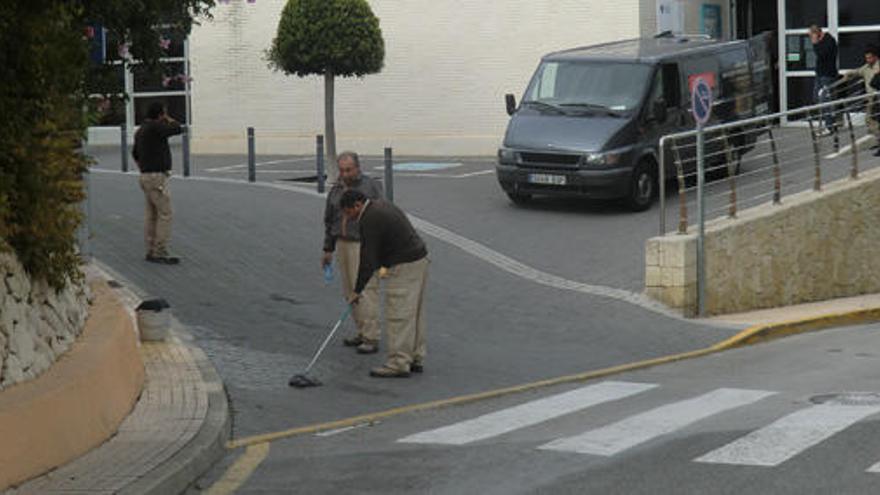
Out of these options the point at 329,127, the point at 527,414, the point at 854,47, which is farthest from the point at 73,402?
the point at 854,47

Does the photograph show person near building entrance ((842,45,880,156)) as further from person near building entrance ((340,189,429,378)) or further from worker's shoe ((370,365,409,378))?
worker's shoe ((370,365,409,378))

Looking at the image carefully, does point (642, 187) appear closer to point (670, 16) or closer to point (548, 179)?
point (548, 179)

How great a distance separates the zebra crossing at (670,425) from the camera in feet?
36.5

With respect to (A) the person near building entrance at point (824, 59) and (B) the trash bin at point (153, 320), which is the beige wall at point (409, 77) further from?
(B) the trash bin at point (153, 320)

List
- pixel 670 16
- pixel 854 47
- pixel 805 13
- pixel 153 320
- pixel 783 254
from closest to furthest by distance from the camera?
pixel 153 320 < pixel 783 254 < pixel 670 16 < pixel 854 47 < pixel 805 13

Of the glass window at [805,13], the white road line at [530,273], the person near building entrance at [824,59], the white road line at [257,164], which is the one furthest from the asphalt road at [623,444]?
the glass window at [805,13]

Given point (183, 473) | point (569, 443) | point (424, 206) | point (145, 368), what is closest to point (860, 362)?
point (569, 443)

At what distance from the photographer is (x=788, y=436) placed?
1156 cm

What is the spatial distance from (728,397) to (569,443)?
100 inches

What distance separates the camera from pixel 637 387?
47.2 ft

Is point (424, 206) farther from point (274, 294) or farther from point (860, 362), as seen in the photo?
point (860, 362)

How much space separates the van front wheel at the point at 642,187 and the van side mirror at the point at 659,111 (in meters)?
0.68

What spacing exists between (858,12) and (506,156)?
35.8 feet

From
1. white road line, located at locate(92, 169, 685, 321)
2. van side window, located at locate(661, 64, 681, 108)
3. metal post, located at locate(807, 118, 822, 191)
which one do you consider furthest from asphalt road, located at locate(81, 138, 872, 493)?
metal post, located at locate(807, 118, 822, 191)
